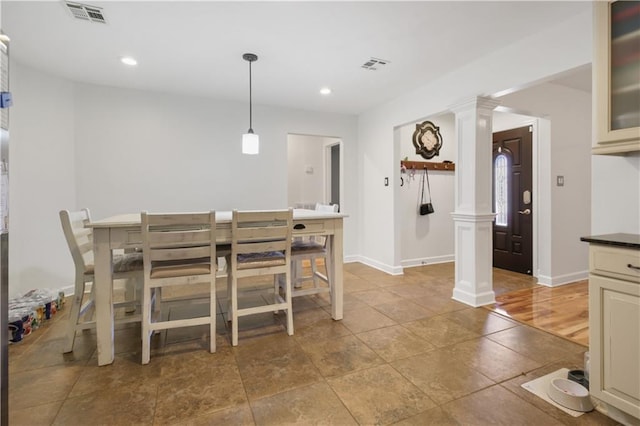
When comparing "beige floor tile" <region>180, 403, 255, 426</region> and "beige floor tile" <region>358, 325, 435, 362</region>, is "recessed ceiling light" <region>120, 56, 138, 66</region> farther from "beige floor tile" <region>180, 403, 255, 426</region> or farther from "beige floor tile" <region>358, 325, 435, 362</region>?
"beige floor tile" <region>358, 325, 435, 362</region>

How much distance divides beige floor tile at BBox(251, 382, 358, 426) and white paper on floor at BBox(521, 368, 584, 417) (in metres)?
1.04

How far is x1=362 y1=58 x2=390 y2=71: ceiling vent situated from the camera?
9.74 ft

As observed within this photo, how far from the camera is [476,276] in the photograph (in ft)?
9.85

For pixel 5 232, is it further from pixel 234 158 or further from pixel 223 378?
pixel 234 158

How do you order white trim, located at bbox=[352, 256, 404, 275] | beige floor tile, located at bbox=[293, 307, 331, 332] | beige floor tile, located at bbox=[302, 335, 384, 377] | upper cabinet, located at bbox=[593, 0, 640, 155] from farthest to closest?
1. white trim, located at bbox=[352, 256, 404, 275]
2. beige floor tile, located at bbox=[293, 307, 331, 332]
3. beige floor tile, located at bbox=[302, 335, 384, 377]
4. upper cabinet, located at bbox=[593, 0, 640, 155]

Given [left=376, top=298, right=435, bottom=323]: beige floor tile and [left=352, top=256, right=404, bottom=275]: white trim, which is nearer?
[left=376, top=298, right=435, bottom=323]: beige floor tile

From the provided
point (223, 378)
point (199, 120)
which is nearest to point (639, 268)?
Answer: point (223, 378)

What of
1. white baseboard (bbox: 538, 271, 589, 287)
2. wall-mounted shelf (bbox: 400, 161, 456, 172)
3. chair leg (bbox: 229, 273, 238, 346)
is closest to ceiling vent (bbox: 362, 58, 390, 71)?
wall-mounted shelf (bbox: 400, 161, 456, 172)

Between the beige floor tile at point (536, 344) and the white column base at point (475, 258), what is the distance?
55cm

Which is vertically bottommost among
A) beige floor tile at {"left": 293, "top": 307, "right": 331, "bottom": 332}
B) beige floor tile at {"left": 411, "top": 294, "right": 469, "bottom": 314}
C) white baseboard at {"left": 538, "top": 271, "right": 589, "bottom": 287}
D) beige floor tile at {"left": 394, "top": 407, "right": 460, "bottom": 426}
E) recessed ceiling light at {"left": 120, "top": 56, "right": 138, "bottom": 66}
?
beige floor tile at {"left": 394, "top": 407, "right": 460, "bottom": 426}

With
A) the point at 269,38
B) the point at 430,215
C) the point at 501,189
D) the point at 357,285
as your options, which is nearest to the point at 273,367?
the point at 357,285

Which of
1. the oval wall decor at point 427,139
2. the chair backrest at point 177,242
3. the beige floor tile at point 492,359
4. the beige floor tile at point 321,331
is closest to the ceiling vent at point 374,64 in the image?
the oval wall decor at point 427,139

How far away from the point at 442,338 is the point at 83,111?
4.45m

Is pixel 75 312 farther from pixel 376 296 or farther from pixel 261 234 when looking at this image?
pixel 376 296
